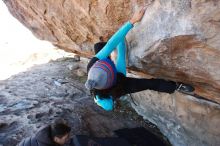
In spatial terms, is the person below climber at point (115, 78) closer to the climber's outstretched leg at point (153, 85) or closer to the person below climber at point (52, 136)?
the climber's outstretched leg at point (153, 85)

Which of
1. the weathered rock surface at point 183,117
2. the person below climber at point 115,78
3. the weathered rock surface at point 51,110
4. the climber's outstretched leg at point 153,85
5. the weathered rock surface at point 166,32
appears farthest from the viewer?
the weathered rock surface at point 51,110

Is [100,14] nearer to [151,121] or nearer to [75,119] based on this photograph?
[75,119]

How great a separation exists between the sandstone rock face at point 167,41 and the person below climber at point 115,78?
154mm

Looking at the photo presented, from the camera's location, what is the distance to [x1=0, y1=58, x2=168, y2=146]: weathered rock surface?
22.4 feet

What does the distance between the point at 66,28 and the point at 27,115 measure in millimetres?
2173

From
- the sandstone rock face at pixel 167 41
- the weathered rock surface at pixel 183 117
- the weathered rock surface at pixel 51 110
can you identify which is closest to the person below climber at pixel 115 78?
the sandstone rock face at pixel 167 41

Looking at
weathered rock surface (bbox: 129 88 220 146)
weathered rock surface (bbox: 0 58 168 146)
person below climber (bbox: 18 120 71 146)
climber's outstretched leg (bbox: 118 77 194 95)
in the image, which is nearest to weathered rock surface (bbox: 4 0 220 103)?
climber's outstretched leg (bbox: 118 77 194 95)

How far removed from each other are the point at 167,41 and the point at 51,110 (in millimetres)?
4202

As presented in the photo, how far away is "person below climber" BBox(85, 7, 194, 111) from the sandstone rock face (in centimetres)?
15

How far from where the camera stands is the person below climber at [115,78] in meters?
4.58

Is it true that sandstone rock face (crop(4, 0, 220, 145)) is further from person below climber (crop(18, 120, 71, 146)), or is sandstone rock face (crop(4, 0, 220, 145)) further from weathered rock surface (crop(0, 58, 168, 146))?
person below climber (crop(18, 120, 71, 146))

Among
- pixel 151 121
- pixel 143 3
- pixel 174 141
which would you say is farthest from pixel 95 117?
pixel 143 3

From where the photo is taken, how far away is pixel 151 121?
24.9 ft

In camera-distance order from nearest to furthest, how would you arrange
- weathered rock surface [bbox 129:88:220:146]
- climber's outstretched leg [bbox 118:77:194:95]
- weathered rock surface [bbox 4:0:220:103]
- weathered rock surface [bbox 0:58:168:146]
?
weathered rock surface [bbox 4:0:220:103], climber's outstretched leg [bbox 118:77:194:95], weathered rock surface [bbox 129:88:220:146], weathered rock surface [bbox 0:58:168:146]
